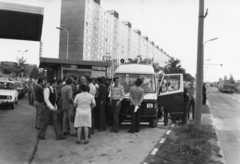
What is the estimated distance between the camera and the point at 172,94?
30.2 feet

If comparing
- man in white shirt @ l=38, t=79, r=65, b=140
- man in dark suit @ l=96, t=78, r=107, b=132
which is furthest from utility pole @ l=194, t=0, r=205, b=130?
man in white shirt @ l=38, t=79, r=65, b=140

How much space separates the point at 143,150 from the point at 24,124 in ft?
17.0

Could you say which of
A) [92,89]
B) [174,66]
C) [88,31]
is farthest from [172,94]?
[88,31]

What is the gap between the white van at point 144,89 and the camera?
27.8ft

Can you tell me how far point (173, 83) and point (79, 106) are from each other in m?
4.20

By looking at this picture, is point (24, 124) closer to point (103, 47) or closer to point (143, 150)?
point (143, 150)

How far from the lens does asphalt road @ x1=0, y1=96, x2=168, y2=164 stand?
542 cm

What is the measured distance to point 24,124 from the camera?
30.1ft

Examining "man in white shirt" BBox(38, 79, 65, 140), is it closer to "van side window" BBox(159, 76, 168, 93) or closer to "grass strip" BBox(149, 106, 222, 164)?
"grass strip" BBox(149, 106, 222, 164)

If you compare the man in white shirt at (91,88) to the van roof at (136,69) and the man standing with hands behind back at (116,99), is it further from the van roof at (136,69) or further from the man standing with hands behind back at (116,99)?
the van roof at (136,69)

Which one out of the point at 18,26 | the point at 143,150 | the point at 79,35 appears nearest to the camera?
the point at 143,150

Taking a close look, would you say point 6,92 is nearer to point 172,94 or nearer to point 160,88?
point 160,88

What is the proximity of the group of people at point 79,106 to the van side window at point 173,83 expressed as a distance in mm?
1699

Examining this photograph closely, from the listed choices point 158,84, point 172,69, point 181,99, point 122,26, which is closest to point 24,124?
point 158,84
